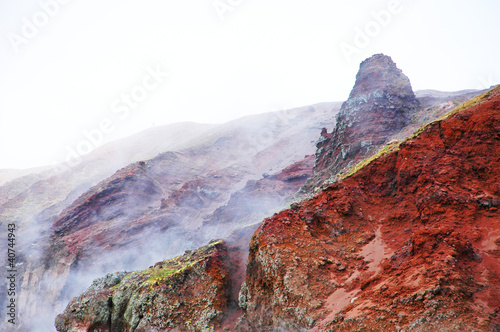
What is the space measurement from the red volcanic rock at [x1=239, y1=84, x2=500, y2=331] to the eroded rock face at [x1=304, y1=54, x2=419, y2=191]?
9.84m

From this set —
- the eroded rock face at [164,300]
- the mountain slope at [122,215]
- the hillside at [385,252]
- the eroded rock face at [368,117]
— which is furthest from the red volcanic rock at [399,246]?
the mountain slope at [122,215]

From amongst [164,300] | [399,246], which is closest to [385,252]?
[399,246]

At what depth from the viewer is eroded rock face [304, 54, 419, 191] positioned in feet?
78.2

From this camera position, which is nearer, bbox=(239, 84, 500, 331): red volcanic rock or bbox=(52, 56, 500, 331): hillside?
bbox=(239, 84, 500, 331): red volcanic rock

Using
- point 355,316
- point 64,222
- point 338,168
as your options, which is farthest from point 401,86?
point 64,222

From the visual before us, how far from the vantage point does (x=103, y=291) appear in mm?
16359

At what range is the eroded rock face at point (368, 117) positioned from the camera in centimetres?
2383

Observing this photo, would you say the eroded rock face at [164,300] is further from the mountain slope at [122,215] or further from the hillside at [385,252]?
the mountain slope at [122,215]

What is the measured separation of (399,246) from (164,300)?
10.3 m

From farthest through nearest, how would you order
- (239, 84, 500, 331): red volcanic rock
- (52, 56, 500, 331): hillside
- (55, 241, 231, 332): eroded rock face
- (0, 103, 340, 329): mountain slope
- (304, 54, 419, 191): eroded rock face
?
(0, 103, 340, 329): mountain slope
(304, 54, 419, 191): eroded rock face
(55, 241, 231, 332): eroded rock face
(52, 56, 500, 331): hillside
(239, 84, 500, 331): red volcanic rock

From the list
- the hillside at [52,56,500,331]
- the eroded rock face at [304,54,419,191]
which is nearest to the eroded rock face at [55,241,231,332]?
the hillside at [52,56,500,331]

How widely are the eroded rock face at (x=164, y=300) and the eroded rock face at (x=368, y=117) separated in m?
12.2

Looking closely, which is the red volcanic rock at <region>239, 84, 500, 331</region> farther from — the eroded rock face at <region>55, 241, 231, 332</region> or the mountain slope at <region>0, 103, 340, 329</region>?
the mountain slope at <region>0, 103, 340, 329</region>

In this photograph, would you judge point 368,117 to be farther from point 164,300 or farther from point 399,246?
point 164,300
